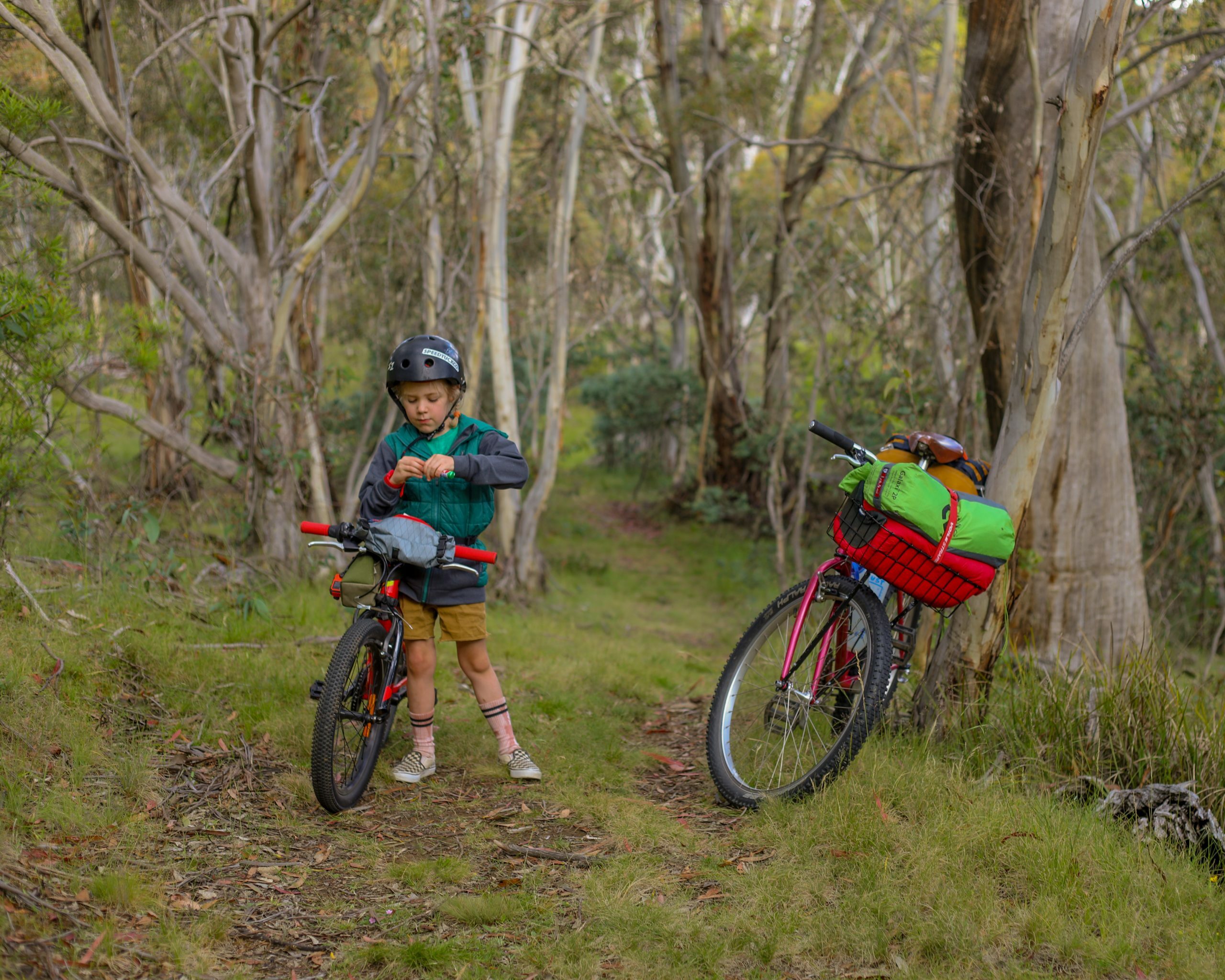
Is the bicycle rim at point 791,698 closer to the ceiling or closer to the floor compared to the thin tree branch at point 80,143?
closer to the floor

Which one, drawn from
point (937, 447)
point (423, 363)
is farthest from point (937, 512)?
point (423, 363)

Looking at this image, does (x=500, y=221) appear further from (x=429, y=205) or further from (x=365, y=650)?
(x=365, y=650)

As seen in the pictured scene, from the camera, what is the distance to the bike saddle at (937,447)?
4336mm

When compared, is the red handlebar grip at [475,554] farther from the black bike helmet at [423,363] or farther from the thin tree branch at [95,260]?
the thin tree branch at [95,260]

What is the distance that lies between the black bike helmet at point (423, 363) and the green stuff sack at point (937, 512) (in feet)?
5.73

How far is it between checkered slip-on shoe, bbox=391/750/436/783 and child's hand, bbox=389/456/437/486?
4.33 ft

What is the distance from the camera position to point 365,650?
4.20m

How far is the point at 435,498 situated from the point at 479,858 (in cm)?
147

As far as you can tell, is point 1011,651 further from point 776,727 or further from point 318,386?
point 318,386

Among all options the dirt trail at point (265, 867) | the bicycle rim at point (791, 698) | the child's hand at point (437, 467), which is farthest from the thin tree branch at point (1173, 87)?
the dirt trail at point (265, 867)

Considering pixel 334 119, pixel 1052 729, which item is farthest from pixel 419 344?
pixel 334 119

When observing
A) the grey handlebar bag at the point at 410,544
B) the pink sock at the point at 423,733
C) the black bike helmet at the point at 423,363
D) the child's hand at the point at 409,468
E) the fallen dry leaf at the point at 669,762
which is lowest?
the fallen dry leaf at the point at 669,762

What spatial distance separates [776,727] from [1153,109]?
34.5 ft

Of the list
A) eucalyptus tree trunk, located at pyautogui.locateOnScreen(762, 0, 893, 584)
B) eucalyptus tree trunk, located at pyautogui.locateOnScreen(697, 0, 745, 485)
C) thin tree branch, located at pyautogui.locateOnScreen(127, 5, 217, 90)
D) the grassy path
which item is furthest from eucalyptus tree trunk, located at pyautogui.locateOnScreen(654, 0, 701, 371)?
the grassy path
